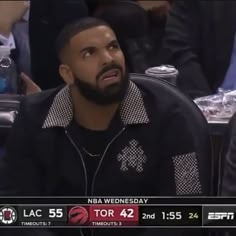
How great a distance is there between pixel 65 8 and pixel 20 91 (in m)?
0.22

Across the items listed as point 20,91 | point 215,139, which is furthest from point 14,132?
point 215,139

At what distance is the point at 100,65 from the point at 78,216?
11.4 inches

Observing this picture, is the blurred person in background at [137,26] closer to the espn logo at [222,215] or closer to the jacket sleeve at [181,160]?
the jacket sleeve at [181,160]

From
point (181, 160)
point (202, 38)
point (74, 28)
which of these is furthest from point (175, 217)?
point (202, 38)

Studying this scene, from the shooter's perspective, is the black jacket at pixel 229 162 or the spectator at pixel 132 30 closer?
the black jacket at pixel 229 162

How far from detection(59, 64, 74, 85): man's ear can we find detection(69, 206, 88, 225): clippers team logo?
10.4 inches

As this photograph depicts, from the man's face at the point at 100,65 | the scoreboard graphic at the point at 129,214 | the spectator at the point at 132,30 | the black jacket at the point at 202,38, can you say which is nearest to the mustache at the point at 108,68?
the man's face at the point at 100,65

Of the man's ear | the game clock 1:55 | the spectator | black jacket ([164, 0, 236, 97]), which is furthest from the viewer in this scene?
black jacket ([164, 0, 236, 97])

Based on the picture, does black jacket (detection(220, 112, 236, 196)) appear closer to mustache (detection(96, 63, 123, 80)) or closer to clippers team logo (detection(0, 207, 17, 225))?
mustache (detection(96, 63, 123, 80))

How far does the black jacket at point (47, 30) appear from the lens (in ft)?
5.46

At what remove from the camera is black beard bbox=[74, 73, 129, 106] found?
4.74 feet

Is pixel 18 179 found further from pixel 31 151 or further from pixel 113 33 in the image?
pixel 113 33

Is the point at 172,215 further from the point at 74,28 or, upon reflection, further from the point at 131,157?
the point at 74,28

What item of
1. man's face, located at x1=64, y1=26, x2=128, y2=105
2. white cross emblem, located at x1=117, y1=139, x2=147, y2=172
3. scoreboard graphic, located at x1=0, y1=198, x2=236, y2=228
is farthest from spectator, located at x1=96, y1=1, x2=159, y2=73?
scoreboard graphic, located at x1=0, y1=198, x2=236, y2=228
